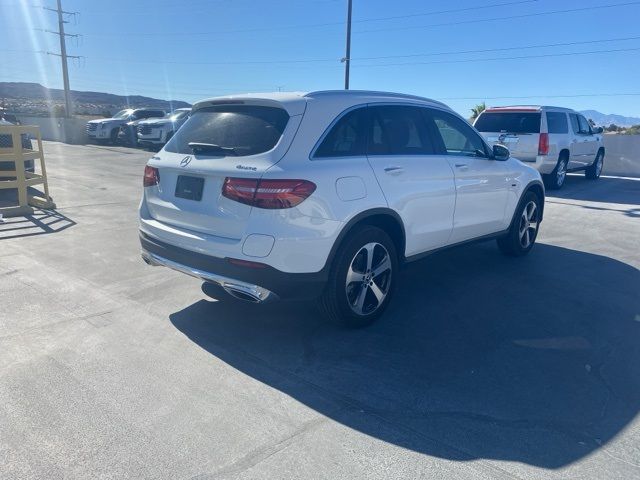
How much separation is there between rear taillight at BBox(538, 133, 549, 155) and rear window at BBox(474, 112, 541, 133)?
6.9 inches

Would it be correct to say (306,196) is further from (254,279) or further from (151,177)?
(151,177)

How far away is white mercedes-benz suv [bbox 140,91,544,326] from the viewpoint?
12.0 feet

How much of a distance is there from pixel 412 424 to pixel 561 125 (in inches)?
454

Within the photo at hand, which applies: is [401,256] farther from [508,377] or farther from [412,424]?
[412,424]

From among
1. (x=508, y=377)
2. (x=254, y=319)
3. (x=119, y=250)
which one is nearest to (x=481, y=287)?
(x=508, y=377)

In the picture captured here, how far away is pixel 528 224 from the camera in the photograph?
266 inches

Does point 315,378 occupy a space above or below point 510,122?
below

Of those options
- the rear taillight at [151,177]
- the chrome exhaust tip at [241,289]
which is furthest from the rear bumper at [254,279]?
the rear taillight at [151,177]

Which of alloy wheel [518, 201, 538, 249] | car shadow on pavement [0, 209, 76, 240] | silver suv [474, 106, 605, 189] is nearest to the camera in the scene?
alloy wheel [518, 201, 538, 249]

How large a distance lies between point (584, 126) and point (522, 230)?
9.21 metres

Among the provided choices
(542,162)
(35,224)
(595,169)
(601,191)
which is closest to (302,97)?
(35,224)

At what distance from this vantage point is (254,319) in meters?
4.47

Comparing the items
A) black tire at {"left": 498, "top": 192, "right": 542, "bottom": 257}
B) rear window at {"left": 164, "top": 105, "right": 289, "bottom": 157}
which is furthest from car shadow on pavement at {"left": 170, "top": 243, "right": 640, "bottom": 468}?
rear window at {"left": 164, "top": 105, "right": 289, "bottom": 157}

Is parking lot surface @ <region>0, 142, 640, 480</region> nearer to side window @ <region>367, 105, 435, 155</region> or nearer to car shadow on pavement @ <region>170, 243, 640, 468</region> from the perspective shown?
car shadow on pavement @ <region>170, 243, 640, 468</region>
